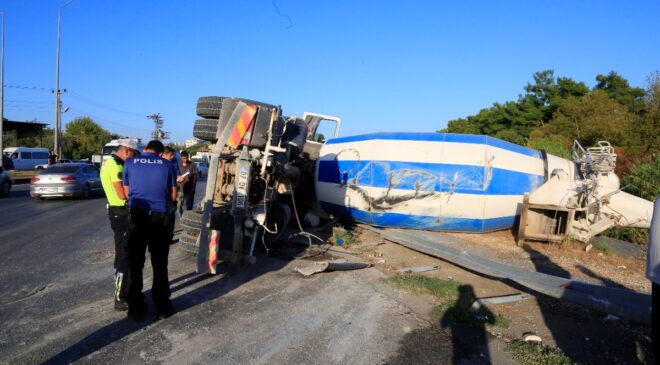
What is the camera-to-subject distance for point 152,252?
15.9 feet

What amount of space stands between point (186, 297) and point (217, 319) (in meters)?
0.84

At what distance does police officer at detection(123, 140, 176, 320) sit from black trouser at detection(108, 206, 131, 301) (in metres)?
0.16

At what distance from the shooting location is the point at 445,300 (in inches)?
224

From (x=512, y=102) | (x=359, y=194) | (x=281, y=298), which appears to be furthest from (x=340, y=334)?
(x=512, y=102)

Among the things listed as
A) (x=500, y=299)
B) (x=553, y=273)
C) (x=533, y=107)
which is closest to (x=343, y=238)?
(x=553, y=273)

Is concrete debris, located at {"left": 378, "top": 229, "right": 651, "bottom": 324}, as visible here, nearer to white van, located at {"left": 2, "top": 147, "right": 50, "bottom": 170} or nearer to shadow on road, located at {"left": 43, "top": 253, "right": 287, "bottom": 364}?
shadow on road, located at {"left": 43, "top": 253, "right": 287, "bottom": 364}

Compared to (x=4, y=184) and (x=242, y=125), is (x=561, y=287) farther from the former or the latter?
(x=4, y=184)

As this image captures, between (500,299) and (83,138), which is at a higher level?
(83,138)

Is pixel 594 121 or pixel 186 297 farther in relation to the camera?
pixel 594 121

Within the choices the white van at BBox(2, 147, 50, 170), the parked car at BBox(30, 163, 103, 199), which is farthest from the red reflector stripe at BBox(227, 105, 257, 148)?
the white van at BBox(2, 147, 50, 170)

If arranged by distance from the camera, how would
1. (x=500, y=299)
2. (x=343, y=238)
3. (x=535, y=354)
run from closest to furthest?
(x=535, y=354)
(x=500, y=299)
(x=343, y=238)

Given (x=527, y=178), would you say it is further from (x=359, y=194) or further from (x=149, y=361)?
(x=149, y=361)

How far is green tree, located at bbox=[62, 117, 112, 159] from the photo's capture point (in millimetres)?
50344

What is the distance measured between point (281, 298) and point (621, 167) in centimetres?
1239
